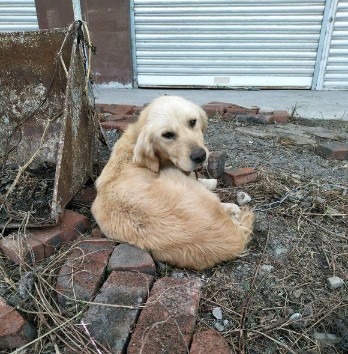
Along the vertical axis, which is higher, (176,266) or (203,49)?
(203,49)

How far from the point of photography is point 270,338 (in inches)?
60.7

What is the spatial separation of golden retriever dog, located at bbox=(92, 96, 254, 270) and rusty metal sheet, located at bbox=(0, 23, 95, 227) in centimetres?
27

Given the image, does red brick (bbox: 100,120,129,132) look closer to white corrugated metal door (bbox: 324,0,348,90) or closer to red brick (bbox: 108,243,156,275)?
red brick (bbox: 108,243,156,275)

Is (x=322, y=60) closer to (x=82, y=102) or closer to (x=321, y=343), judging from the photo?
(x=82, y=102)

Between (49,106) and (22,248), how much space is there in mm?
1515

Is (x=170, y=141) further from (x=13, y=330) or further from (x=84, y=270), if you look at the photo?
(x=13, y=330)

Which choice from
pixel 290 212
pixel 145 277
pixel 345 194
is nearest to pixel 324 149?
pixel 345 194

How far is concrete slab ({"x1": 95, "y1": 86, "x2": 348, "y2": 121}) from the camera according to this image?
509cm

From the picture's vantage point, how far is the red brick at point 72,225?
2.15 metres

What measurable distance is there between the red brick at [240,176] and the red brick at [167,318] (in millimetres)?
1197

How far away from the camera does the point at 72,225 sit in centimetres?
219

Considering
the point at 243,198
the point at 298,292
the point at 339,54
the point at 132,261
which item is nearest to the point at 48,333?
the point at 132,261

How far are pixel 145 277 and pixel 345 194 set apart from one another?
174cm

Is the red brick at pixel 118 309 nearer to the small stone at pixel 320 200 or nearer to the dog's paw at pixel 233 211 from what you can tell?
the dog's paw at pixel 233 211
